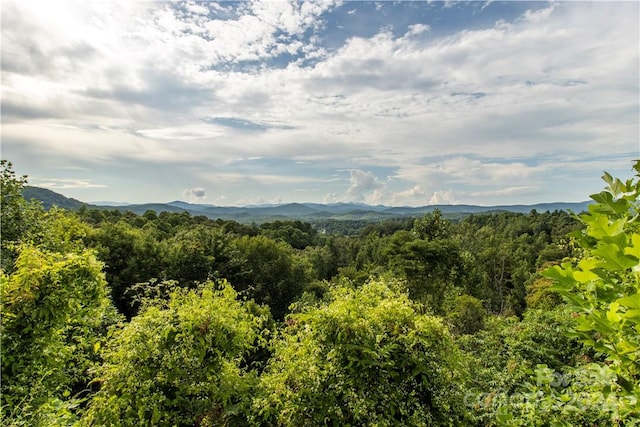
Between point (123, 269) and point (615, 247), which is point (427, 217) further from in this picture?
point (615, 247)

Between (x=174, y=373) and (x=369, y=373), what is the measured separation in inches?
85.0

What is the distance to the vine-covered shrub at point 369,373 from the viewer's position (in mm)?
3455

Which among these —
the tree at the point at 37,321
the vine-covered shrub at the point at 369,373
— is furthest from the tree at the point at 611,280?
the tree at the point at 37,321

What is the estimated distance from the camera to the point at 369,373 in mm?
3621

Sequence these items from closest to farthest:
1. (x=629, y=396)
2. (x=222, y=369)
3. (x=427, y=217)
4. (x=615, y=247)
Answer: (x=615, y=247)
(x=629, y=396)
(x=222, y=369)
(x=427, y=217)

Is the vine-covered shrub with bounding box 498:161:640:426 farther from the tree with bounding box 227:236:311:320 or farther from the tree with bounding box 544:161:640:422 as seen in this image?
the tree with bounding box 227:236:311:320

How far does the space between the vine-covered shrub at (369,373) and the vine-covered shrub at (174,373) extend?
476 mm

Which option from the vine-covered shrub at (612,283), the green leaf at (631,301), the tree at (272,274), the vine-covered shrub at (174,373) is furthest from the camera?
the tree at (272,274)

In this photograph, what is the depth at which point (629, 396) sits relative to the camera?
1431mm

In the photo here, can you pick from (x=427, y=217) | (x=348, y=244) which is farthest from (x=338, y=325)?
(x=348, y=244)

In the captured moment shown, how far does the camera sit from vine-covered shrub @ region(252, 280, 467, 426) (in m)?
3.46

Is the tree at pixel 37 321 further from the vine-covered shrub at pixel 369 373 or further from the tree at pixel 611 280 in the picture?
the tree at pixel 611 280

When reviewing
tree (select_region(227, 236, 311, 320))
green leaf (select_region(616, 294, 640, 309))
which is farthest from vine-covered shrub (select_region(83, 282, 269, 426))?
tree (select_region(227, 236, 311, 320))

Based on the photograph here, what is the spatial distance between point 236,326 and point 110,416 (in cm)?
155
